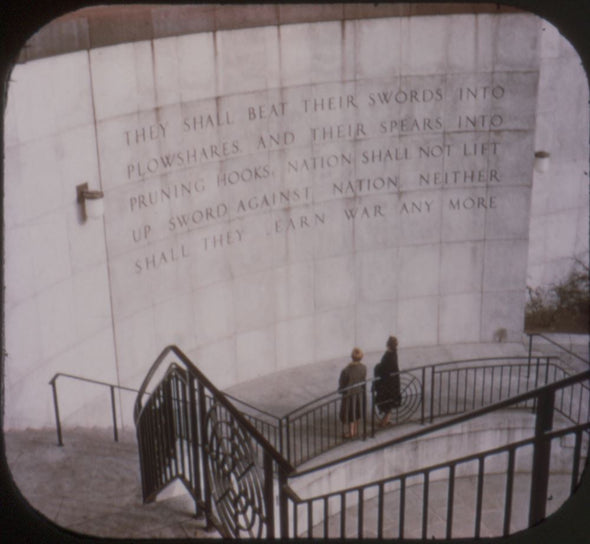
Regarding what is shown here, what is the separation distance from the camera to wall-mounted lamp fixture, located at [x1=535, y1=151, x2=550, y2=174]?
11539 millimetres

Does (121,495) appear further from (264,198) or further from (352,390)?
(264,198)

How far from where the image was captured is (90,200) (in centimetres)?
847

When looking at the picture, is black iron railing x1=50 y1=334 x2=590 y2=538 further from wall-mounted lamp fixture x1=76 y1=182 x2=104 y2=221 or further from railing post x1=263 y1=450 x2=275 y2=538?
wall-mounted lamp fixture x1=76 y1=182 x2=104 y2=221

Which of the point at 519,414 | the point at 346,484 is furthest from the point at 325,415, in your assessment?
the point at 519,414

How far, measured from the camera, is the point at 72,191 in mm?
8422

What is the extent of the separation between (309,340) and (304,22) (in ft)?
13.3

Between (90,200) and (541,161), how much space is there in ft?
20.3

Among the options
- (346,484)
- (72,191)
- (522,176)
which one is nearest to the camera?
(72,191)

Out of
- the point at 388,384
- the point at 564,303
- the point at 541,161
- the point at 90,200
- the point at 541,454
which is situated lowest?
the point at 564,303

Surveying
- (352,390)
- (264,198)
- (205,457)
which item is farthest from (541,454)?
(264,198)

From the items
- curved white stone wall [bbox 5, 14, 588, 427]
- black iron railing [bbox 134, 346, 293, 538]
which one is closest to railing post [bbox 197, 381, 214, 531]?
black iron railing [bbox 134, 346, 293, 538]

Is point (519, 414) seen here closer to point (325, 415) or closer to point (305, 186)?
point (325, 415)

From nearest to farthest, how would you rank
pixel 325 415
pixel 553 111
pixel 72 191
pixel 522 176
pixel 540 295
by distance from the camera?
1. pixel 72 191
2. pixel 325 415
3. pixel 522 176
4. pixel 553 111
5. pixel 540 295

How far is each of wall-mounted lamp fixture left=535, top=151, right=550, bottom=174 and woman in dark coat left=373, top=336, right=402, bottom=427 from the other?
3.60 metres
